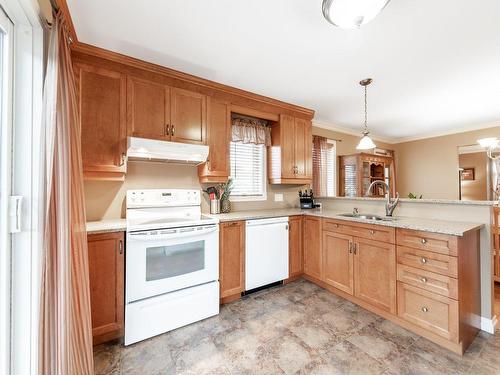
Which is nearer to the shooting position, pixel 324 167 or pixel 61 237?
pixel 61 237

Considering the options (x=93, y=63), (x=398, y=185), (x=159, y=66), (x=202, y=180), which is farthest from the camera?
(x=398, y=185)

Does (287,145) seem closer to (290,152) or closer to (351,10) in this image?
(290,152)

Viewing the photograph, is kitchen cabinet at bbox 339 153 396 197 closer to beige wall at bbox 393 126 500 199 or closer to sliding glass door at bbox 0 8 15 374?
beige wall at bbox 393 126 500 199

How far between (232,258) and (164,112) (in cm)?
169

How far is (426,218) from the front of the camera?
2.29 metres

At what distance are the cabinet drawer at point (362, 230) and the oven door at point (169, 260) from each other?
1361 mm

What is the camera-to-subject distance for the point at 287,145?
3.23 metres

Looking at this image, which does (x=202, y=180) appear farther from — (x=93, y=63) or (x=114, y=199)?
(x=93, y=63)

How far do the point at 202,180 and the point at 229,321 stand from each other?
1.52 m

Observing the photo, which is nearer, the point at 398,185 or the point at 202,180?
the point at 202,180

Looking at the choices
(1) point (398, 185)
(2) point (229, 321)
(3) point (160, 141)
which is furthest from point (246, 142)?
(1) point (398, 185)

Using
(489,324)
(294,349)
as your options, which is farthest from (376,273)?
(294,349)

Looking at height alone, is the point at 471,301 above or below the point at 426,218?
below

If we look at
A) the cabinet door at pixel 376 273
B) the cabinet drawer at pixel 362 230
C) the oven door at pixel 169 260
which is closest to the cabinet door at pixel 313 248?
the cabinet drawer at pixel 362 230
